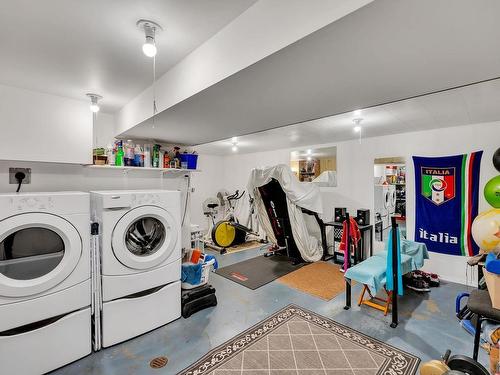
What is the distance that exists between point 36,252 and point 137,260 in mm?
860

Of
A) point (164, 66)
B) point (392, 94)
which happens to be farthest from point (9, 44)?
point (392, 94)

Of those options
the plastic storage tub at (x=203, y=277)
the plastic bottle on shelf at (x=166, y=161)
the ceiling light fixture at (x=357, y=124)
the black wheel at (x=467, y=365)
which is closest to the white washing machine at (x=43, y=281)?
the plastic storage tub at (x=203, y=277)

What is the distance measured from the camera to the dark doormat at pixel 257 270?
389 cm

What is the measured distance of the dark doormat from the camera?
3892mm

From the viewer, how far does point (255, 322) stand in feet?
8.92

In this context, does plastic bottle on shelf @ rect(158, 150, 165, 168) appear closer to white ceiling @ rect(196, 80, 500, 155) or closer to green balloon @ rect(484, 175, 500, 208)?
white ceiling @ rect(196, 80, 500, 155)

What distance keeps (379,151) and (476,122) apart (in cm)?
139

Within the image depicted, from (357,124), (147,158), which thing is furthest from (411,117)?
(147,158)

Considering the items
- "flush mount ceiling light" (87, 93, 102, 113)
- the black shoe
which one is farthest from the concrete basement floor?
"flush mount ceiling light" (87, 93, 102, 113)

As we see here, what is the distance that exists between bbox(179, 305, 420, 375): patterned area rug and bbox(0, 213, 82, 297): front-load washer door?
4.55 feet

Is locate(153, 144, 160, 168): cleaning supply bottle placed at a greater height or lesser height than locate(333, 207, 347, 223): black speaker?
greater

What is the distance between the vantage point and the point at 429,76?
1693 millimetres

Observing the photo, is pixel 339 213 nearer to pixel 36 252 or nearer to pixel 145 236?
pixel 145 236

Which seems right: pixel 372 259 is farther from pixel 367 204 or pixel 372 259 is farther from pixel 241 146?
pixel 241 146
